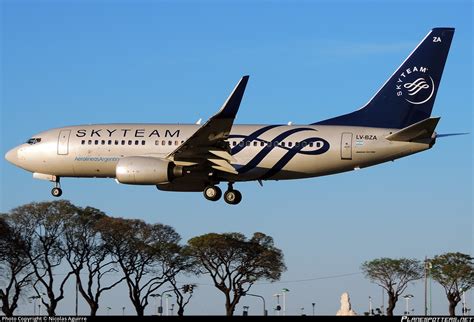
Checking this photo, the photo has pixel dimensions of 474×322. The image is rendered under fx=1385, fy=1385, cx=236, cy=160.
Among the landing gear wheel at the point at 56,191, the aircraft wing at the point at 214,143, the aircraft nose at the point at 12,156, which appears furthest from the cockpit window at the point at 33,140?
the aircraft wing at the point at 214,143

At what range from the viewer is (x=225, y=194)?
9944cm

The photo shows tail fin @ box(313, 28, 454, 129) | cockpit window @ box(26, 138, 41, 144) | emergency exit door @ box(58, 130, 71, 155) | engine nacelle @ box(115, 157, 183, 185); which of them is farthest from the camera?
cockpit window @ box(26, 138, 41, 144)

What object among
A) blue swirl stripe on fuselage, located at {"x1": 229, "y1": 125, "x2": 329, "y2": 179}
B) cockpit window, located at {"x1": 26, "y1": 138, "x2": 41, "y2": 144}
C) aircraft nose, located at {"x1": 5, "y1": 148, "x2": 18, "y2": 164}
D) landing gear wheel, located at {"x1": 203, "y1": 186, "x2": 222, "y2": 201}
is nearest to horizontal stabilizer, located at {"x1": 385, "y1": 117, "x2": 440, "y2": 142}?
blue swirl stripe on fuselage, located at {"x1": 229, "y1": 125, "x2": 329, "y2": 179}

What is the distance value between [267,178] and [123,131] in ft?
36.2

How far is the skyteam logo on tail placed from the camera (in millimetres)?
100625

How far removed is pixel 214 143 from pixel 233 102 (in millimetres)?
5533

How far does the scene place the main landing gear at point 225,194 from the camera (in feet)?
322

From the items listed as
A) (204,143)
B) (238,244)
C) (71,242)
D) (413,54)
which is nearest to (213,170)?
(204,143)

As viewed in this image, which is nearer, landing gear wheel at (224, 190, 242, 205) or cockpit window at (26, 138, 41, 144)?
landing gear wheel at (224, 190, 242, 205)

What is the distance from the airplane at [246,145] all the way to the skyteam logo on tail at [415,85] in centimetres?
7

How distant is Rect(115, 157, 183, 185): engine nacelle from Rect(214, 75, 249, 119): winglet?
656 centimetres

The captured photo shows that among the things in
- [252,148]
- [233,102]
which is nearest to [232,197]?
[252,148]

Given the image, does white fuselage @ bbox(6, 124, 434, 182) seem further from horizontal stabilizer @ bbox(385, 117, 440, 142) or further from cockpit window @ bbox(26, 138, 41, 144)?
cockpit window @ bbox(26, 138, 41, 144)

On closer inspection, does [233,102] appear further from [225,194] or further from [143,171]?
[225,194]
